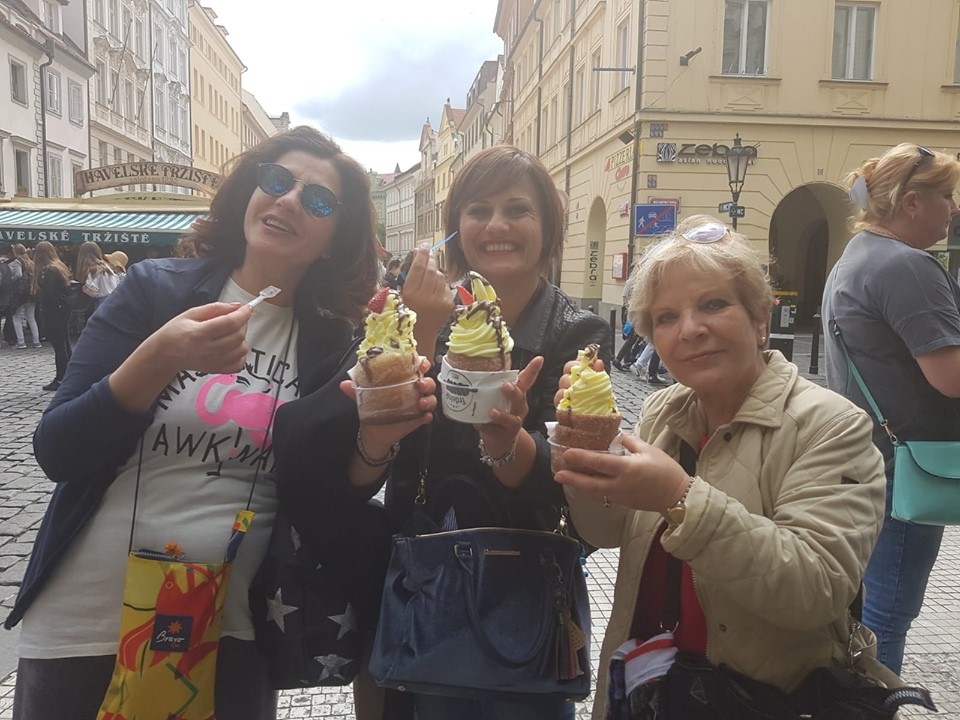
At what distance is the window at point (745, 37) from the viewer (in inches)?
650

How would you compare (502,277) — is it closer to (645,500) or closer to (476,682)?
(645,500)

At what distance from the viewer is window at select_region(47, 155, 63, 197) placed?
27.6m

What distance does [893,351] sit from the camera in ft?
7.78

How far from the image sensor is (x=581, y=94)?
77.1ft

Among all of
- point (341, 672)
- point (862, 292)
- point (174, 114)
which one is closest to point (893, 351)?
point (862, 292)

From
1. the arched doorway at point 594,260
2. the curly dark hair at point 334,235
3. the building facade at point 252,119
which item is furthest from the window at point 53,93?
the building facade at point 252,119

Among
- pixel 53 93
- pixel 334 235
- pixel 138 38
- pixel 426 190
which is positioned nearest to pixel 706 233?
pixel 334 235

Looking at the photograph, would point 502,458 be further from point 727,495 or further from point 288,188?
point 288,188

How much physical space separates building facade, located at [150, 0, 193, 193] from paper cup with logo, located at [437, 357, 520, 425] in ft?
145

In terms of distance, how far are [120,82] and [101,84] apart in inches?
83.8

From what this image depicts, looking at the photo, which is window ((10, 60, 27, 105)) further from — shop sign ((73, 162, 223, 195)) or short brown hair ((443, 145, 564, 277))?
short brown hair ((443, 145, 564, 277))

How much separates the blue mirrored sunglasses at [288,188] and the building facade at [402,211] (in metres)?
82.1

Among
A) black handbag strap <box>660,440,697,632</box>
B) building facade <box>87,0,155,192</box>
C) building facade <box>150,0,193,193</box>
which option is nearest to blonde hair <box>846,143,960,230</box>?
black handbag strap <box>660,440,697,632</box>

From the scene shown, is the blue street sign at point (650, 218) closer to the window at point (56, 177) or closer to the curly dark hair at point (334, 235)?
the curly dark hair at point (334, 235)
